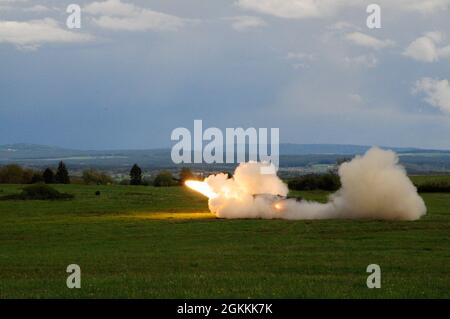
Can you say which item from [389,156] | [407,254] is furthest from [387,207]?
[407,254]

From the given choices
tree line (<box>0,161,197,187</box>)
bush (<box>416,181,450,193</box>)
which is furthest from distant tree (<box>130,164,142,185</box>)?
bush (<box>416,181,450,193</box>)

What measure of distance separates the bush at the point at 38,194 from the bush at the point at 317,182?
113 ft

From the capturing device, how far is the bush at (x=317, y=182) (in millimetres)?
102375

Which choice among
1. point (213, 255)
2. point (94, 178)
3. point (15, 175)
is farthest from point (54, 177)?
point (213, 255)

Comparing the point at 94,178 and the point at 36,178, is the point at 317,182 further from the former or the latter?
the point at 36,178

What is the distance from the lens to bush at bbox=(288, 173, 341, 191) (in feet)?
336

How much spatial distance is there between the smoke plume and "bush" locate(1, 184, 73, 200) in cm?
2823

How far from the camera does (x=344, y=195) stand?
2237 inches

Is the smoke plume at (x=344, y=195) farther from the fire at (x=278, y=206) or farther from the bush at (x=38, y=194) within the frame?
the bush at (x=38, y=194)

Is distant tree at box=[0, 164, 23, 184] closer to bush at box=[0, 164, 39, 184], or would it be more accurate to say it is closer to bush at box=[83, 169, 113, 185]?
bush at box=[0, 164, 39, 184]

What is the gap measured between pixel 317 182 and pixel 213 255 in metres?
70.4

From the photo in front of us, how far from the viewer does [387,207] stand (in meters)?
54.1

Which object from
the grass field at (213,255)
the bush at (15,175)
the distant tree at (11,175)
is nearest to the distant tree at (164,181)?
the bush at (15,175)
